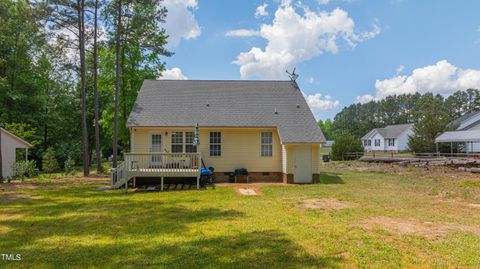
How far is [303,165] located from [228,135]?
4279mm

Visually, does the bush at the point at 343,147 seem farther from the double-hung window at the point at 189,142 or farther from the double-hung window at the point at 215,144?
the double-hung window at the point at 189,142

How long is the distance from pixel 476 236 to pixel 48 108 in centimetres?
3542

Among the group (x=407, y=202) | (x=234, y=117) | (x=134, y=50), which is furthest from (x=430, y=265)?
(x=134, y=50)

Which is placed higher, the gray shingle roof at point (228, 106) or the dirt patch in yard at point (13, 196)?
the gray shingle roof at point (228, 106)

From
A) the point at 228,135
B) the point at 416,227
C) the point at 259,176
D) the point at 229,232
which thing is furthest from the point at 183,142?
the point at 416,227

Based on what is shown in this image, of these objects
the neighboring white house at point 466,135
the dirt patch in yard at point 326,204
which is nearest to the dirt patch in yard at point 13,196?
the dirt patch in yard at point 326,204

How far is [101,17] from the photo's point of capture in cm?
2089

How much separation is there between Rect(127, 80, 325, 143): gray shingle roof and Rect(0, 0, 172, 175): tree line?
399cm

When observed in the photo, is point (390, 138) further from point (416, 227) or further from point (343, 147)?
point (416, 227)

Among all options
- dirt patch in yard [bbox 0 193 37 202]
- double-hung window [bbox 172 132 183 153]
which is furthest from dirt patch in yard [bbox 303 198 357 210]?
dirt patch in yard [bbox 0 193 37 202]

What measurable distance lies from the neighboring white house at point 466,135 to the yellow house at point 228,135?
25026 millimetres

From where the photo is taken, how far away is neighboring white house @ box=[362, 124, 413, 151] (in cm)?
5791

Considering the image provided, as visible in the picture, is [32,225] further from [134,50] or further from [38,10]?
[134,50]

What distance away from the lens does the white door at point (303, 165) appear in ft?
52.0
